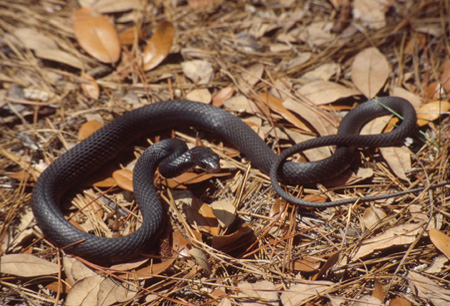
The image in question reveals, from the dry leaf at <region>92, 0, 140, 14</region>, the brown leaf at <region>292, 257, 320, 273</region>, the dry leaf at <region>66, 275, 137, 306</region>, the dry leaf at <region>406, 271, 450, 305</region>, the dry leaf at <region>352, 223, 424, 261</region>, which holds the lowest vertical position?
the dry leaf at <region>66, 275, 137, 306</region>

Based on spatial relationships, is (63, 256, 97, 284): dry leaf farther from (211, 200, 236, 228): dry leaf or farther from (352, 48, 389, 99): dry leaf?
(352, 48, 389, 99): dry leaf

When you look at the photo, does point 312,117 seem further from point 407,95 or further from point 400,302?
point 400,302

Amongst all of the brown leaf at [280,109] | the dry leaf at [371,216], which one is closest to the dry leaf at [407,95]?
the brown leaf at [280,109]

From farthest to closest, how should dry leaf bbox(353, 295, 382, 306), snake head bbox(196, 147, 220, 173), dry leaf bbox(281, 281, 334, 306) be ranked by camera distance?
snake head bbox(196, 147, 220, 173)
dry leaf bbox(281, 281, 334, 306)
dry leaf bbox(353, 295, 382, 306)

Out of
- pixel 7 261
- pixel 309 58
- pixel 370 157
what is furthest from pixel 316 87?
pixel 7 261

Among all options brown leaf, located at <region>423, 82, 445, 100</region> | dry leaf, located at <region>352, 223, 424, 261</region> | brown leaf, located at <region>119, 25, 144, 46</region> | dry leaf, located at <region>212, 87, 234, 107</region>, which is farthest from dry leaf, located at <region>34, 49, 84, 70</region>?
brown leaf, located at <region>423, 82, 445, 100</region>

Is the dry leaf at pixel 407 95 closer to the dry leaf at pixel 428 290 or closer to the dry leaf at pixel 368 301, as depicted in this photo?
the dry leaf at pixel 428 290
